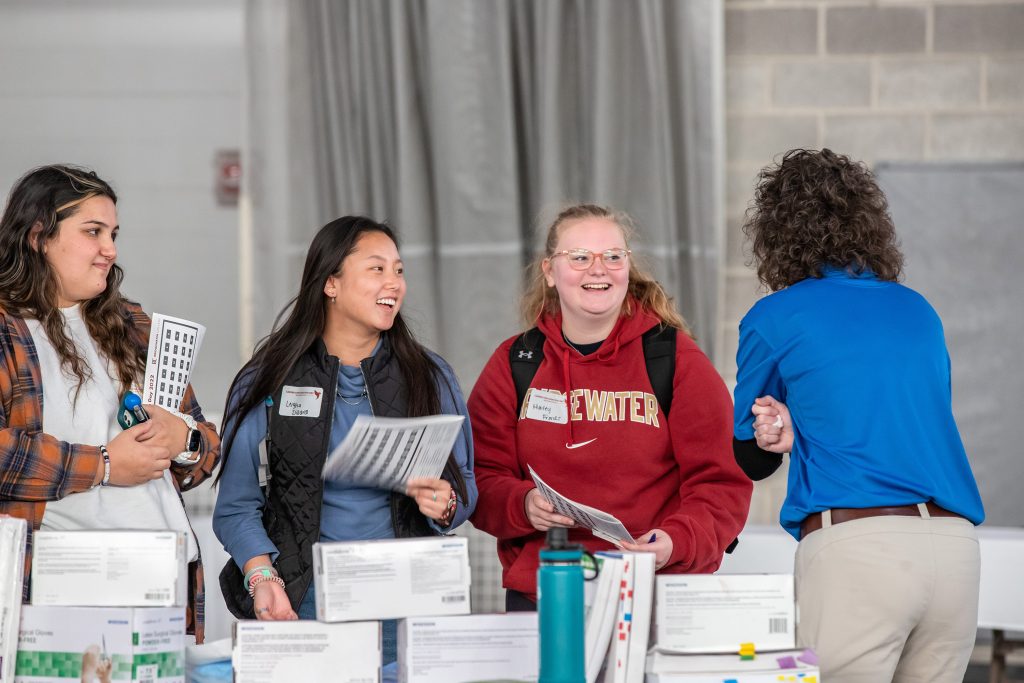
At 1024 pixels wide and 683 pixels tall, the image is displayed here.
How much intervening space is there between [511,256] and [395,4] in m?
0.96

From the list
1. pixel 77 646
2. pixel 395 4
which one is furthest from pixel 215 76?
pixel 77 646

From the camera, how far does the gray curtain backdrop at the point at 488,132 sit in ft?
12.2

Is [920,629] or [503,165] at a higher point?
[503,165]

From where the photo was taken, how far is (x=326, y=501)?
81.4 inches

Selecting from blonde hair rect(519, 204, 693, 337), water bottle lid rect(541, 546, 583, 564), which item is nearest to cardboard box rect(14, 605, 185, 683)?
water bottle lid rect(541, 546, 583, 564)

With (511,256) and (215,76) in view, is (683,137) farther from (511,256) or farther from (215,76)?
(215,76)

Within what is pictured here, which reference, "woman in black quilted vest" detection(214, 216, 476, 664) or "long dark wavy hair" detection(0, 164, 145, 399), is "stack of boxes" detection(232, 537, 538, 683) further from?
"long dark wavy hair" detection(0, 164, 145, 399)

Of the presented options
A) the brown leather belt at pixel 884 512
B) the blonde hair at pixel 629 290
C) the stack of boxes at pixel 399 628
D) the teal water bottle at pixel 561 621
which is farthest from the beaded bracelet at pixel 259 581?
the brown leather belt at pixel 884 512

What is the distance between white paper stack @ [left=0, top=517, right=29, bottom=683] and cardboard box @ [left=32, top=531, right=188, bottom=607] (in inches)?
1.0

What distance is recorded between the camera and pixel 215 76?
163 inches

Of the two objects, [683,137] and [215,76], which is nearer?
[683,137]

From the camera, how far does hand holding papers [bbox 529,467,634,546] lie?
5.95ft

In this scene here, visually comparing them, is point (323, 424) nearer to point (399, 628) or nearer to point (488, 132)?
point (399, 628)

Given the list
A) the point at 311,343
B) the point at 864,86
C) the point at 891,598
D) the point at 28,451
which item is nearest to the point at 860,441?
the point at 891,598
